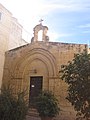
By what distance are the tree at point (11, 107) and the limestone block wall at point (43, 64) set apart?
24.5 ft

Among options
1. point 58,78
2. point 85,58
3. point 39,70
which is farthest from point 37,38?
point 85,58

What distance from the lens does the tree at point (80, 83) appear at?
14602 millimetres

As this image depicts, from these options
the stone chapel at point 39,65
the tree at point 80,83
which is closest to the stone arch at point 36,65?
the stone chapel at point 39,65

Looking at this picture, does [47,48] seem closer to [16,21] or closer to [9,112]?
[16,21]

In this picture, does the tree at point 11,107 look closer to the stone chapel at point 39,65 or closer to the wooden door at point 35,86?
the stone chapel at point 39,65

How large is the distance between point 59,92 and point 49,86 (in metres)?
1.04

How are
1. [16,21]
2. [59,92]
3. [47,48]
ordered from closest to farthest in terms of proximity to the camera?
1. [59,92]
2. [47,48]
3. [16,21]

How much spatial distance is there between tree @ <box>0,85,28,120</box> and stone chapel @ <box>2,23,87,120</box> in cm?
782

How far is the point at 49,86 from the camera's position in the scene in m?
21.6

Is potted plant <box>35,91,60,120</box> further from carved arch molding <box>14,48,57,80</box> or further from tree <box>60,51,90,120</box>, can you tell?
carved arch molding <box>14,48,57,80</box>

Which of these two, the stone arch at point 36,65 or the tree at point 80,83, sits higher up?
the stone arch at point 36,65

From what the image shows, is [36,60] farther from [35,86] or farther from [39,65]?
[35,86]

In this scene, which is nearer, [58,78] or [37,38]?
[58,78]

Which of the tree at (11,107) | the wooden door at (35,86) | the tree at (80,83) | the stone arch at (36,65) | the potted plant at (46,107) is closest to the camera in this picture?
the tree at (11,107)
